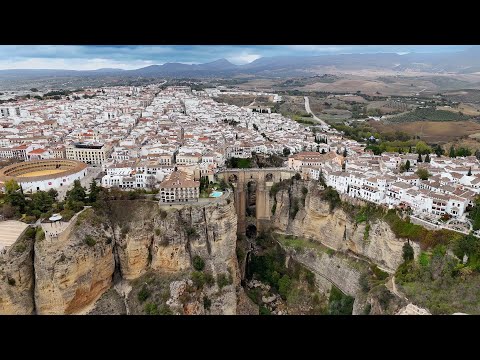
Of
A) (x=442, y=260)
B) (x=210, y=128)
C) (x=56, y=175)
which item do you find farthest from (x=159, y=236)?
(x=210, y=128)

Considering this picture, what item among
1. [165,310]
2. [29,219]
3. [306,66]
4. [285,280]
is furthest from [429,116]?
[306,66]

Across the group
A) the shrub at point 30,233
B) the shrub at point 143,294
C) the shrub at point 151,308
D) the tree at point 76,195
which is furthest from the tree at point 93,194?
the shrub at point 151,308

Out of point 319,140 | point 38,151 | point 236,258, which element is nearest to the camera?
point 236,258

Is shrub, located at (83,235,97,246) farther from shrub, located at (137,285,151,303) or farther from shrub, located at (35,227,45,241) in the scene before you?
shrub, located at (137,285,151,303)

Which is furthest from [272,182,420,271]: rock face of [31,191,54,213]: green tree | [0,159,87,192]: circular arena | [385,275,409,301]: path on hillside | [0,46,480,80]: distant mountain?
[0,46,480,80]: distant mountain

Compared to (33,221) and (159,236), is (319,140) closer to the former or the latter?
(159,236)
